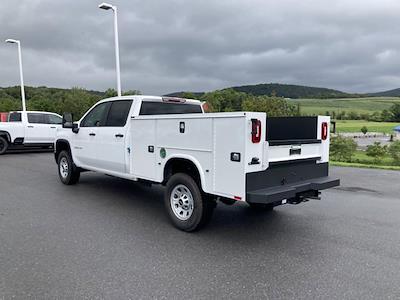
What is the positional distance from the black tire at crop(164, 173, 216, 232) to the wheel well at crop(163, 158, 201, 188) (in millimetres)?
119

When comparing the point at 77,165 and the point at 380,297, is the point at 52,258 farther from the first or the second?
the point at 77,165

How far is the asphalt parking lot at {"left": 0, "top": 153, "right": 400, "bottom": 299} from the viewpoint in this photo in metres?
3.45

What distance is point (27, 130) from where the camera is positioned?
53.2 ft

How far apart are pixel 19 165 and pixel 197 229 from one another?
9688 mm

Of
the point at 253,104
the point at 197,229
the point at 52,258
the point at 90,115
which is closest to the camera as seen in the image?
the point at 52,258

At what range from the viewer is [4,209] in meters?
6.34

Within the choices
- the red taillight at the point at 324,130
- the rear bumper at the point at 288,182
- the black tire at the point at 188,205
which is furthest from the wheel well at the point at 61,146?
the red taillight at the point at 324,130

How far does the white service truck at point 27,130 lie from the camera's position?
16.0 m

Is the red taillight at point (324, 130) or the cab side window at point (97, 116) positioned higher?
the cab side window at point (97, 116)

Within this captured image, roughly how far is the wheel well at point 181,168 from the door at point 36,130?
12944 millimetres

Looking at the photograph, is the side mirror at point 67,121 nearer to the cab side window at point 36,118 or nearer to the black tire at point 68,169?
the black tire at point 68,169

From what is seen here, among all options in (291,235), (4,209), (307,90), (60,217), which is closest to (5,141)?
(4,209)

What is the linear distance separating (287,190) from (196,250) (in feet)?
4.45

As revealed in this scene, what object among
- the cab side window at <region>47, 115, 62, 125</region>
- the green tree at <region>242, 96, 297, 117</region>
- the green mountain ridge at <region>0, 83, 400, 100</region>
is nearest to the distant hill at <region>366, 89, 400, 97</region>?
the green mountain ridge at <region>0, 83, 400, 100</region>
